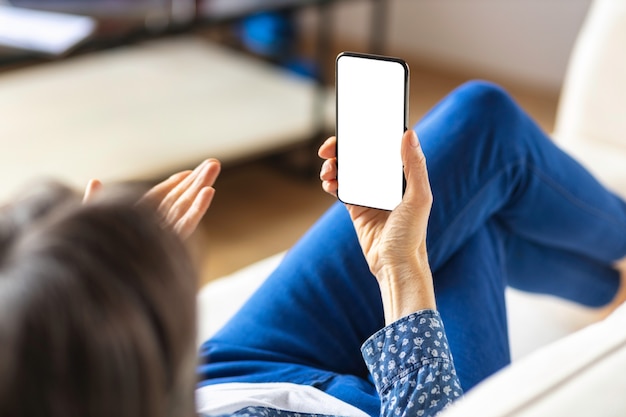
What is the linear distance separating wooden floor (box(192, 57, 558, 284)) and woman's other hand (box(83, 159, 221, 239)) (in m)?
1.04

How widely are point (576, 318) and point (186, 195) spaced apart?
0.68 m

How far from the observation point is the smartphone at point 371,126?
0.80 metres

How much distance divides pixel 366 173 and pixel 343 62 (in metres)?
0.11

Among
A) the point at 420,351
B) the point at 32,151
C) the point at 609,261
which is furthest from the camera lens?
the point at 32,151

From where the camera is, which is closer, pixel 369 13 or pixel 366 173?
pixel 366 173

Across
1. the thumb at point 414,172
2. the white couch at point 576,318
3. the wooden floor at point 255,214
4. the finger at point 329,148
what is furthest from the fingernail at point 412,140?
the wooden floor at point 255,214

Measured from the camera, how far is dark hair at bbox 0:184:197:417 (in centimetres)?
45

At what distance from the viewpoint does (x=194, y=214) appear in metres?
0.81

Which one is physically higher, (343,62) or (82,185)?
(343,62)

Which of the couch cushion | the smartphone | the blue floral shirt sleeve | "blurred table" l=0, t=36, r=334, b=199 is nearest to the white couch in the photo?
Answer: the couch cushion

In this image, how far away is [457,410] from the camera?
62 cm

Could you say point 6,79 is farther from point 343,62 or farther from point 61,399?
point 61,399

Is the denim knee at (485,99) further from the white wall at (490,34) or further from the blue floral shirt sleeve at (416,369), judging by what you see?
the white wall at (490,34)

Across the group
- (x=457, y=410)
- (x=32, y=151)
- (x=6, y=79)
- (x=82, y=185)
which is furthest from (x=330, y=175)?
(x=6, y=79)
